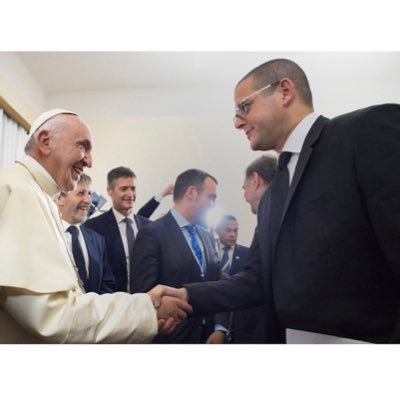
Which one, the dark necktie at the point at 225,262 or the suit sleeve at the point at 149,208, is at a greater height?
the suit sleeve at the point at 149,208

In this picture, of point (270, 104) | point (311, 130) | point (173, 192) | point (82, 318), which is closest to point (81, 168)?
point (173, 192)

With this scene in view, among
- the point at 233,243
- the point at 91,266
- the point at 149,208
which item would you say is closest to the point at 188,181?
the point at 149,208

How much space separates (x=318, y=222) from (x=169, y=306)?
707mm

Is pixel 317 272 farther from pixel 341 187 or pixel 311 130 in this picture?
Answer: pixel 311 130

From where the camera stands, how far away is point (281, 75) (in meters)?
2.28

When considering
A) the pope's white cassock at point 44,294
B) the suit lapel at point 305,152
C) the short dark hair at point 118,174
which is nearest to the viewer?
the pope's white cassock at point 44,294

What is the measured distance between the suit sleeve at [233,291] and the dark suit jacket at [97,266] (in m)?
0.34

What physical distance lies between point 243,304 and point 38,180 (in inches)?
40.3

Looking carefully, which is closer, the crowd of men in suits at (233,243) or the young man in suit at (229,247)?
the crowd of men in suits at (233,243)

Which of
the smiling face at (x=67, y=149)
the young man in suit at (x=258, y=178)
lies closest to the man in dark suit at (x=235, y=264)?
the young man in suit at (x=258, y=178)

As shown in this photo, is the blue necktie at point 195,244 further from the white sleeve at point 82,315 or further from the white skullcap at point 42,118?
the white skullcap at point 42,118

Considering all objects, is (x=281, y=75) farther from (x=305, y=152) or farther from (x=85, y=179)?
(x=85, y=179)

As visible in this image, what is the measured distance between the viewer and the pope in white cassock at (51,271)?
79.1 inches

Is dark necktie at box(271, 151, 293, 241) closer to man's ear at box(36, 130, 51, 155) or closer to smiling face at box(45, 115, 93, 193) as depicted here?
smiling face at box(45, 115, 93, 193)
